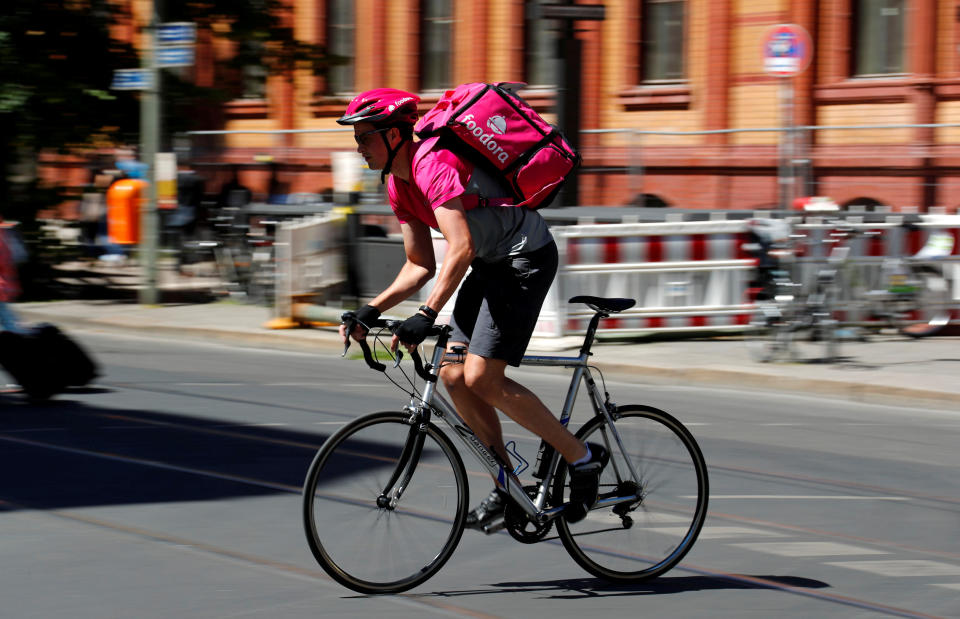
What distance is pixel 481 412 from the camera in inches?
189

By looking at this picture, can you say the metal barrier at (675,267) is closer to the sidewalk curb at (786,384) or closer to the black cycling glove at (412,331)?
the sidewalk curb at (786,384)

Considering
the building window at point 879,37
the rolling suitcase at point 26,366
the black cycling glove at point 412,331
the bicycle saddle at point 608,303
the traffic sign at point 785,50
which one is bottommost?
the rolling suitcase at point 26,366

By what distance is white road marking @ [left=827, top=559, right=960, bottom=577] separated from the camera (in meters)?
5.15

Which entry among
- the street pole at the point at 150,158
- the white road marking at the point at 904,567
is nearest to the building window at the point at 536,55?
the street pole at the point at 150,158

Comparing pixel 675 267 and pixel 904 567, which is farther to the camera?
pixel 675 267

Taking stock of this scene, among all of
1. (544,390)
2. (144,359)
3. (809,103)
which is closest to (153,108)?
(144,359)

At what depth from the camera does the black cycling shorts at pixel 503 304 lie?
15.3ft

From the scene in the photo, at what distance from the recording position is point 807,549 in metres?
5.51

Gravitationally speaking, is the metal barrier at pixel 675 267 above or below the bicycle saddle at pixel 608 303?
below

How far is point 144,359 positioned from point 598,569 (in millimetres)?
7733

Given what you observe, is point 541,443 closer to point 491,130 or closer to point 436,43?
point 491,130

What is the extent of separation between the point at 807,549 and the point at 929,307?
782 cm

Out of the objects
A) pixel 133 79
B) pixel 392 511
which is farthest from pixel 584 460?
pixel 133 79

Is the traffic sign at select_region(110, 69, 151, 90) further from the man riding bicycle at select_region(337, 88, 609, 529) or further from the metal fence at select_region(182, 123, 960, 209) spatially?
the man riding bicycle at select_region(337, 88, 609, 529)
